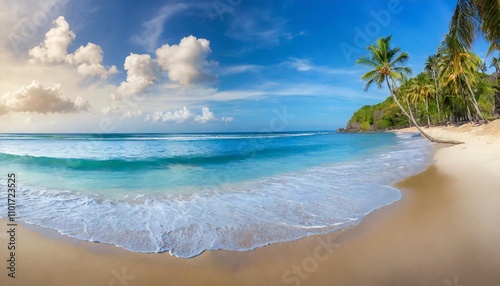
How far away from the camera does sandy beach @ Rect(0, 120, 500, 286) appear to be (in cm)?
307

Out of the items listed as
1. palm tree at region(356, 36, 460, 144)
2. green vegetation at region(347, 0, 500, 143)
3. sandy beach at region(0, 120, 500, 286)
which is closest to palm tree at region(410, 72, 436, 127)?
green vegetation at region(347, 0, 500, 143)

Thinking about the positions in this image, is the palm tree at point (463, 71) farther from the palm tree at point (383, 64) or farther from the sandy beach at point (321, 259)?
the sandy beach at point (321, 259)

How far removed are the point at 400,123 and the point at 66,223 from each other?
94402 millimetres

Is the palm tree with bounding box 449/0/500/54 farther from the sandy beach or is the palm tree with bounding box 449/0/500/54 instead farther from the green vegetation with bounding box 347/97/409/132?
the green vegetation with bounding box 347/97/409/132

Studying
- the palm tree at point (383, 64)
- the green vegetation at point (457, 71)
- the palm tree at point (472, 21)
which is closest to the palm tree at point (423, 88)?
the green vegetation at point (457, 71)

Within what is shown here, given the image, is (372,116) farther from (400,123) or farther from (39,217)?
(39,217)

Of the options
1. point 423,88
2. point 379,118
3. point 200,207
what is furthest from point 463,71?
point 379,118

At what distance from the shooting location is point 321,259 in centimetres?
352

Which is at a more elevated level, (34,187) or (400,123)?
(400,123)

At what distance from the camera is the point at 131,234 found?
4.66 metres

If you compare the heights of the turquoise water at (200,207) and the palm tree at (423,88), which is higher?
the palm tree at (423,88)

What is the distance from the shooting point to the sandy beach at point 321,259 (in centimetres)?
307

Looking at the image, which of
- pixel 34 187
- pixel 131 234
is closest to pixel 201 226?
pixel 131 234

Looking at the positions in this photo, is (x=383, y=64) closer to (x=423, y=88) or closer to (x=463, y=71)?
(x=463, y=71)
